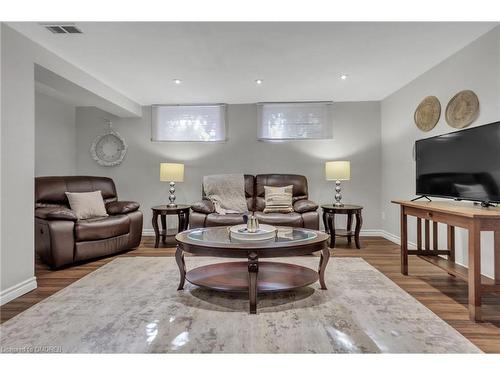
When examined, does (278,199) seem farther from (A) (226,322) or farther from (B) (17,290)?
(B) (17,290)

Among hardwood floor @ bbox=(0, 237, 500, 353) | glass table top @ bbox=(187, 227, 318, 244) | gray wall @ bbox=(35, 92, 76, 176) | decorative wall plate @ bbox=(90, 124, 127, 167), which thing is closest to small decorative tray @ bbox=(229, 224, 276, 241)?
glass table top @ bbox=(187, 227, 318, 244)

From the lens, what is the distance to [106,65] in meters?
3.27

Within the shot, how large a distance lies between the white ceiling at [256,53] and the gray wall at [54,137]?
1278mm

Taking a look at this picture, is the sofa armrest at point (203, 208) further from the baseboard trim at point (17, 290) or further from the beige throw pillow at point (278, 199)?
the baseboard trim at point (17, 290)

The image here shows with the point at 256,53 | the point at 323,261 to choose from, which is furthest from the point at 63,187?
the point at 323,261

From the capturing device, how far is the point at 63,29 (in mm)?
2475

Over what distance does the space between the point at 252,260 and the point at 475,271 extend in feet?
4.99

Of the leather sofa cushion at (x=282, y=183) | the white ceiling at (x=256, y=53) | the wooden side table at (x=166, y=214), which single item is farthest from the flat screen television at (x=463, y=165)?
the wooden side table at (x=166, y=214)

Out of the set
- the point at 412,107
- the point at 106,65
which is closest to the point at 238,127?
the point at 106,65

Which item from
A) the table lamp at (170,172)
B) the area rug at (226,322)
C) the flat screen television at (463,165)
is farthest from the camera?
the table lamp at (170,172)

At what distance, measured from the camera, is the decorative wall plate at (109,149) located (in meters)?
5.03

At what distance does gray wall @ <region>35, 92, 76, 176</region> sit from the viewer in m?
4.31

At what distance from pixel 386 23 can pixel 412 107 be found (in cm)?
183
